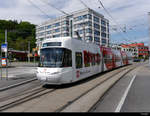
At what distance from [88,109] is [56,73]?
12.3ft

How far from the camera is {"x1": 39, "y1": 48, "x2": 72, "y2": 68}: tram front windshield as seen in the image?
8.80 m

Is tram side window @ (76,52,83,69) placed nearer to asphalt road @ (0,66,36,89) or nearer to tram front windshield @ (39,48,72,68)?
tram front windshield @ (39,48,72,68)

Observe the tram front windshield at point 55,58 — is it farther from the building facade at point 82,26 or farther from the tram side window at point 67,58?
the building facade at point 82,26

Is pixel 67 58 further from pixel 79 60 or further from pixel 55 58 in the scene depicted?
pixel 79 60

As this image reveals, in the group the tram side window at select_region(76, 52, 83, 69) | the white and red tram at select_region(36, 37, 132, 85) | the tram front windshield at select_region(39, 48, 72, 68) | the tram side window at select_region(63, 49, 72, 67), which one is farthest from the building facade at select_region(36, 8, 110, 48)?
the tram front windshield at select_region(39, 48, 72, 68)

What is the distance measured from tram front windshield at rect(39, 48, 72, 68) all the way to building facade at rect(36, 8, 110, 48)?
152ft

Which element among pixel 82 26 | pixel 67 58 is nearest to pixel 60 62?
pixel 67 58

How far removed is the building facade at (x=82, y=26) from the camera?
201 feet

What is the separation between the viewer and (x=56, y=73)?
851 cm

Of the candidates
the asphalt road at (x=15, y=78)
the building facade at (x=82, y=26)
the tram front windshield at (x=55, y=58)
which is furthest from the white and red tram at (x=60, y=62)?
the building facade at (x=82, y=26)

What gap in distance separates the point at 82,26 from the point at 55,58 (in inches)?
1958

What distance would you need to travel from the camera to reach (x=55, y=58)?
8.88 m

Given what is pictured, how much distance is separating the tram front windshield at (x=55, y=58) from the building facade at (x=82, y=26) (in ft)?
152

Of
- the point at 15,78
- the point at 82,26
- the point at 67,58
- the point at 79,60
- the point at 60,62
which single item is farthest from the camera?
the point at 82,26
